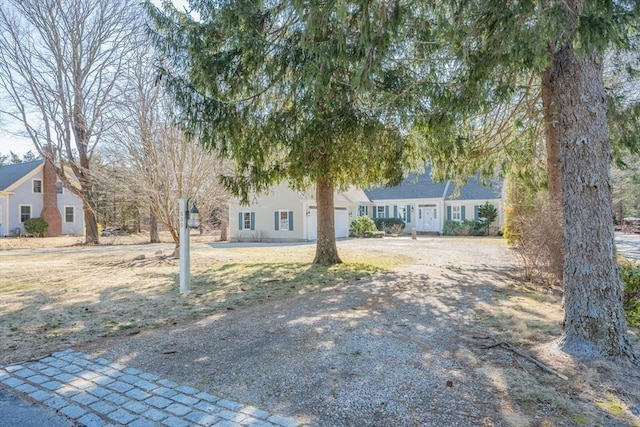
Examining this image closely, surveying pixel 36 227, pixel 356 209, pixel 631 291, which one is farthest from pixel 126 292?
pixel 36 227

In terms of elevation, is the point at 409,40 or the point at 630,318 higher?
the point at 409,40

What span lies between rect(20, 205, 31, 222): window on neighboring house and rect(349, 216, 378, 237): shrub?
2430 cm

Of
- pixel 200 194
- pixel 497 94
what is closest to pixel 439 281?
pixel 497 94

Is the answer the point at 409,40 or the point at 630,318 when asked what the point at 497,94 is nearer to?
the point at 409,40

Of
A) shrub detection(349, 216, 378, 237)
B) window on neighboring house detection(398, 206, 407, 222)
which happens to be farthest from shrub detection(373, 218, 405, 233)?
shrub detection(349, 216, 378, 237)

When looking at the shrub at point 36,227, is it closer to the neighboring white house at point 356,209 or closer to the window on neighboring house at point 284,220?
the neighboring white house at point 356,209

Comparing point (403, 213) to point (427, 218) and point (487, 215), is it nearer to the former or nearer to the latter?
point (427, 218)

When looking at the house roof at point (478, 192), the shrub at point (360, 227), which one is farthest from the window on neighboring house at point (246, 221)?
the house roof at point (478, 192)

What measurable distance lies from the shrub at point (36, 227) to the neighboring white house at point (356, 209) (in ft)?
46.6

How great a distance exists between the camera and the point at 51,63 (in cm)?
1992

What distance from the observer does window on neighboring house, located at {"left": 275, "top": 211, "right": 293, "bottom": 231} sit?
81.5 feet

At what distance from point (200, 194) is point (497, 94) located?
33.6 ft

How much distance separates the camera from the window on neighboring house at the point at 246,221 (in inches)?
1023

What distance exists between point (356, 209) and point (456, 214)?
23.7 feet
